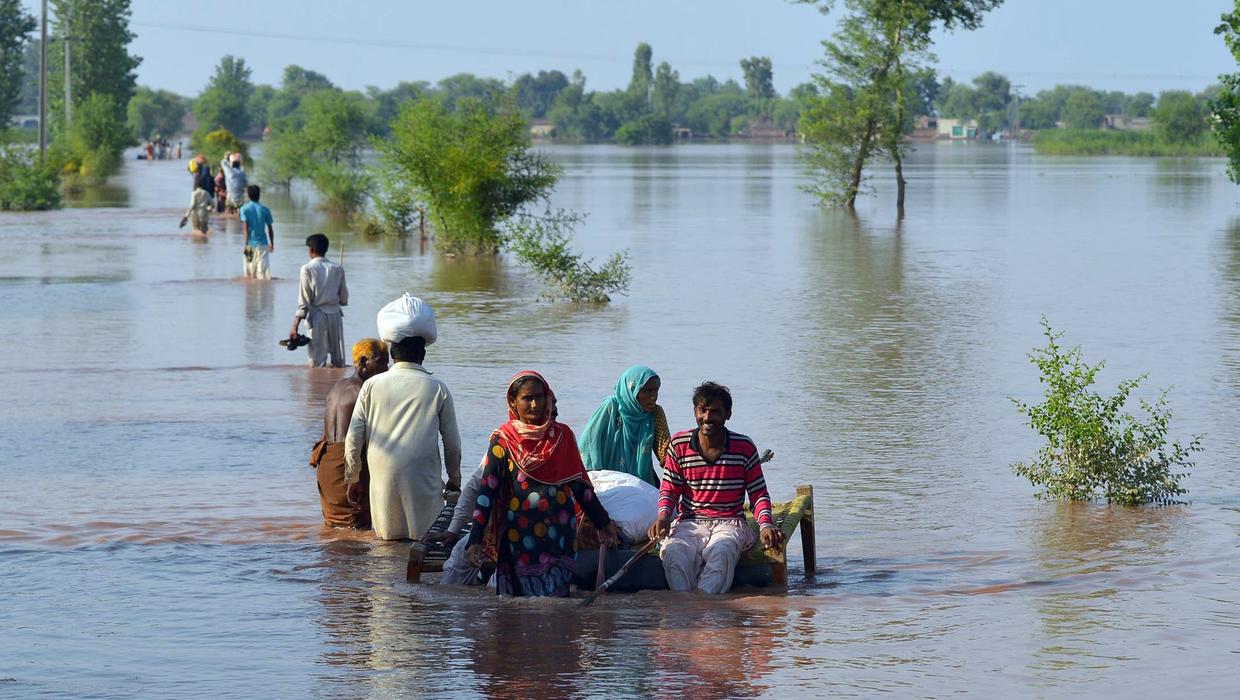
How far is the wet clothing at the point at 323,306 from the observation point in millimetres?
13883

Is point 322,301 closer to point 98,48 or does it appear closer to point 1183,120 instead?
point 98,48

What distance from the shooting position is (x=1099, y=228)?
37656mm

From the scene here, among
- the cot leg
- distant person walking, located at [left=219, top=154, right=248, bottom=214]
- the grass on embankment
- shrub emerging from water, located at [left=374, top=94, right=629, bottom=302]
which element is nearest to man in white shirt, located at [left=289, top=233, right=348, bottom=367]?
the cot leg

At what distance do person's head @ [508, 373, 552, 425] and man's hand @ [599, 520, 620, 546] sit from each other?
63 cm

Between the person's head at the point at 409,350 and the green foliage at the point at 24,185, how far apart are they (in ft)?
113

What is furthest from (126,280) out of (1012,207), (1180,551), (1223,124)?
(1012,207)

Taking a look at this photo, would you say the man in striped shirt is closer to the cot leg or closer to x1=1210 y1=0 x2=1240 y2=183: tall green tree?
the cot leg

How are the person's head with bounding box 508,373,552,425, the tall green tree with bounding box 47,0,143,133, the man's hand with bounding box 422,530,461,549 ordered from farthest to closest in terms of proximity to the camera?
the tall green tree with bounding box 47,0,143,133, the man's hand with bounding box 422,530,461,549, the person's head with bounding box 508,373,552,425

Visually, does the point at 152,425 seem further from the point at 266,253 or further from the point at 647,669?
the point at 266,253

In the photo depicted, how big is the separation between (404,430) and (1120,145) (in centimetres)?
11549

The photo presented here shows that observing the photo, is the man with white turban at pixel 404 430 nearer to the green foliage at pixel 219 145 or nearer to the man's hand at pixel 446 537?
the man's hand at pixel 446 537

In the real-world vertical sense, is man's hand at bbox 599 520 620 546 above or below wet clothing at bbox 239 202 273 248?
below

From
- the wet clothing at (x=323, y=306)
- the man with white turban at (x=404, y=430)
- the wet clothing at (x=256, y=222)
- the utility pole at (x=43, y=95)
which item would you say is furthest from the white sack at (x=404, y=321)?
the utility pole at (x=43, y=95)

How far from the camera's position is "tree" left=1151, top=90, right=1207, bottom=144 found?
359ft
